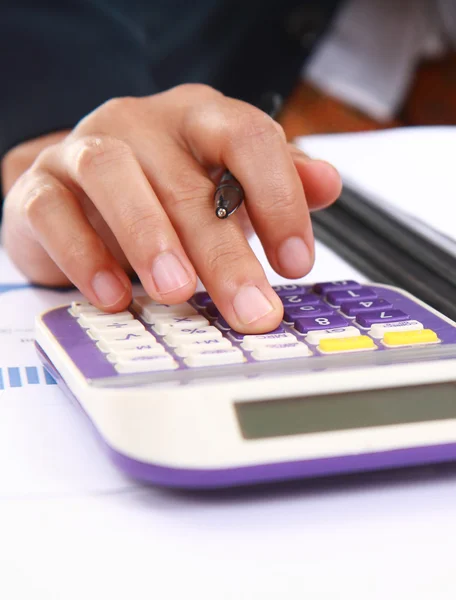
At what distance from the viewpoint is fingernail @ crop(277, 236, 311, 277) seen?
0.45m

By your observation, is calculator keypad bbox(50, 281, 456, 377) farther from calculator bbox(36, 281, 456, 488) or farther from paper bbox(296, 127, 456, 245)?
paper bbox(296, 127, 456, 245)

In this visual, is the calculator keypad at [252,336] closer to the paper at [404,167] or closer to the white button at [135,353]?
the white button at [135,353]

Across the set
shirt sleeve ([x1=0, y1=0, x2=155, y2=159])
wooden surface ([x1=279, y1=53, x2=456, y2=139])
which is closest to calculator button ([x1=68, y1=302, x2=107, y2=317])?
shirt sleeve ([x1=0, y1=0, x2=155, y2=159])

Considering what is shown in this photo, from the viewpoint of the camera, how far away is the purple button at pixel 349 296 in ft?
1.38

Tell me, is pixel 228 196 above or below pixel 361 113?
above

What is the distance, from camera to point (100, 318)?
0.40 meters

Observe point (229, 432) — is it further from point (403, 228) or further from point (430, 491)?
point (403, 228)

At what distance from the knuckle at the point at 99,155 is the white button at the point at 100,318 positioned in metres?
0.09

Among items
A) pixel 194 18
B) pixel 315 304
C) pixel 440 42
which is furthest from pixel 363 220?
pixel 440 42

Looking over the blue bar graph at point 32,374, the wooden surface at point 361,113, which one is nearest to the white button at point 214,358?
the blue bar graph at point 32,374

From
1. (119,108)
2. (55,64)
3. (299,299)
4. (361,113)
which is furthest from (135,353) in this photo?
(361,113)

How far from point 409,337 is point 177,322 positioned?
12 centimetres

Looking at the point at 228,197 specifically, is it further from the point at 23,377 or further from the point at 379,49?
the point at 379,49

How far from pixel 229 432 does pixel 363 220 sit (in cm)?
35
